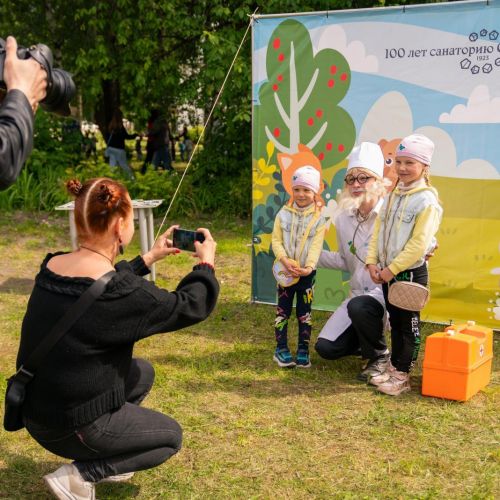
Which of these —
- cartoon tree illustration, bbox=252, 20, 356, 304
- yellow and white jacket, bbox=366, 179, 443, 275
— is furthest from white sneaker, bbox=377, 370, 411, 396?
cartoon tree illustration, bbox=252, 20, 356, 304

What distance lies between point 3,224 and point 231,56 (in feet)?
13.0

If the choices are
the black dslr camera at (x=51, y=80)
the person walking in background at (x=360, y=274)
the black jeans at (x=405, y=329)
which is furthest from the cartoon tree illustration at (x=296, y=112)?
the black dslr camera at (x=51, y=80)

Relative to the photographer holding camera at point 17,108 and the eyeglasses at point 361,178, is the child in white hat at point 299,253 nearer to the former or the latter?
the eyeglasses at point 361,178

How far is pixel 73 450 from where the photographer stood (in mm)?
2740

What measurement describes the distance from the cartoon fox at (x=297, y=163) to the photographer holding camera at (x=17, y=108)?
3.51 meters

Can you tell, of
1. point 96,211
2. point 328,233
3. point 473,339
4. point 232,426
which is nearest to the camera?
point 96,211

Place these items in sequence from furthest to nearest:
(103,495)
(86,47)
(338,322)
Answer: (86,47)
(338,322)
(103,495)

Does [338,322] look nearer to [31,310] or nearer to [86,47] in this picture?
[31,310]

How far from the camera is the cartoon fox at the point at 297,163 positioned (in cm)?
552

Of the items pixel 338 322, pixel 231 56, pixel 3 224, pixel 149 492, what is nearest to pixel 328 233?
pixel 338 322

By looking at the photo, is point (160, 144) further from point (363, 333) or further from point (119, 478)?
point (119, 478)

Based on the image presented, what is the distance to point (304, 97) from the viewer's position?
5453 mm

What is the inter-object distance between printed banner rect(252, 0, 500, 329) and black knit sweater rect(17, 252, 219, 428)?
9.97 feet

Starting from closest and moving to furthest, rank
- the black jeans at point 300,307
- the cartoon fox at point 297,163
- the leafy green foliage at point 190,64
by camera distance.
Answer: the black jeans at point 300,307
the cartoon fox at point 297,163
the leafy green foliage at point 190,64
